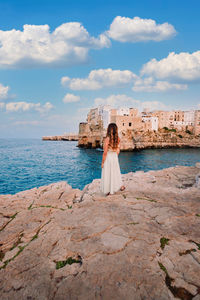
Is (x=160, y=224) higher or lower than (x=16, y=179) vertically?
higher

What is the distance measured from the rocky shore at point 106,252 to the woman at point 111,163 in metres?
0.71

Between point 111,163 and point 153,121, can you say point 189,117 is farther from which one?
point 111,163

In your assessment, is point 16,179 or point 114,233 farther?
point 16,179

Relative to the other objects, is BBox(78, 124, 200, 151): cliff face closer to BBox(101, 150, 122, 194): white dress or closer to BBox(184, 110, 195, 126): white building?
BBox(184, 110, 195, 126): white building

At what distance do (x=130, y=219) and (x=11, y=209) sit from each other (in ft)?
18.3

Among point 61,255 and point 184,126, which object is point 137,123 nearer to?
point 184,126

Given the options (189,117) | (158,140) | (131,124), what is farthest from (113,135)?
(189,117)

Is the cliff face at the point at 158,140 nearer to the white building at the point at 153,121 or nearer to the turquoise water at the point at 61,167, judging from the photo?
the white building at the point at 153,121

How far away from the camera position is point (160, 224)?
508cm

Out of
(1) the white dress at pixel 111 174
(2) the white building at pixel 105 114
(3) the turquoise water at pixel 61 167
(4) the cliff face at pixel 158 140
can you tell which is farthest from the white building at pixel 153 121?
(1) the white dress at pixel 111 174

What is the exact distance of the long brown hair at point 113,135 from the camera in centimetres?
676

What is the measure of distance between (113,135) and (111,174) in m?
1.70

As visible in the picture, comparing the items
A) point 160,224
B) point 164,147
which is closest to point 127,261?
point 160,224

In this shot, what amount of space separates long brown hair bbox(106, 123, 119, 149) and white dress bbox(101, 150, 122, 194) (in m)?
0.31
